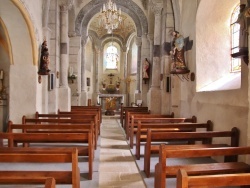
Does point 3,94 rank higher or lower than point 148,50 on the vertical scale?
lower

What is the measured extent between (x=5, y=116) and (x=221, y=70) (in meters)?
7.26

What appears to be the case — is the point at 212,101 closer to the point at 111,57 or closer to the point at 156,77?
the point at 156,77

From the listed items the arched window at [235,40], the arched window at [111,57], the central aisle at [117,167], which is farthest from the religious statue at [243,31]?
the arched window at [111,57]

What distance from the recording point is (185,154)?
3.48 m

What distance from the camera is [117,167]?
17.8ft

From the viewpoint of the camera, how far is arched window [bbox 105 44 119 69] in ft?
75.9

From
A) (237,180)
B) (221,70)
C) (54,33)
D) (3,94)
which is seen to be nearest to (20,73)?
(3,94)

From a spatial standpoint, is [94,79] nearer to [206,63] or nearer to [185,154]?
[206,63]

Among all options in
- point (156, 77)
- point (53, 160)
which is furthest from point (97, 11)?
point (53, 160)

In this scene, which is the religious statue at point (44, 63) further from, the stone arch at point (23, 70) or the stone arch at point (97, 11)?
the stone arch at point (97, 11)

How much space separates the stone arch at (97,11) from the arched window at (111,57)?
267 inches

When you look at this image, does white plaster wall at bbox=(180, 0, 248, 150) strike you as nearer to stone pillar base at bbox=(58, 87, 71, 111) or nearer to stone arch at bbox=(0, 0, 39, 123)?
stone arch at bbox=(0, 0, 39, 123)

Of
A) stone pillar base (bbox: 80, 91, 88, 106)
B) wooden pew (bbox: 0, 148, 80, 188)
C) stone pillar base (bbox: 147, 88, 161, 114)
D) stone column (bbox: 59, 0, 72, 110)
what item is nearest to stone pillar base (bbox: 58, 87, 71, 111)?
stone column (bbox: 59, 0, 72, 110)

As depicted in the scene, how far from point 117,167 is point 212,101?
255cm
